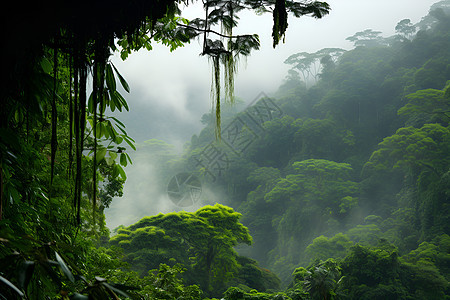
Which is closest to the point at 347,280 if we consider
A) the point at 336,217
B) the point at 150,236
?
the point at 150,236

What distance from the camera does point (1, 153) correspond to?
98 centimetres

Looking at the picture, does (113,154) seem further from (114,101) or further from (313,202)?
(313,202)

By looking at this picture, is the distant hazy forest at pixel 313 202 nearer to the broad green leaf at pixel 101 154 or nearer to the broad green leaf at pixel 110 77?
the broad green leaf at pixel 101 154

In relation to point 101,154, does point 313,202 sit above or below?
above

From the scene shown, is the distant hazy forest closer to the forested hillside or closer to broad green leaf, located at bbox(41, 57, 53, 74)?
the forested hillside

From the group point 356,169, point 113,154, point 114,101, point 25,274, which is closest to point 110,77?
point 114,101

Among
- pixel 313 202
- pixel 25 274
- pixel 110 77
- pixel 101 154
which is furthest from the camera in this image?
pixel 313 202

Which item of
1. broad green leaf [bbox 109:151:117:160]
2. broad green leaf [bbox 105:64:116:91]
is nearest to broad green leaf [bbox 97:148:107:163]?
broad green leaf [bbox 109:151:117:160]

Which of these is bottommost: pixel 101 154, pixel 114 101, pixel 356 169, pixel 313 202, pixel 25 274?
pixel 25 274

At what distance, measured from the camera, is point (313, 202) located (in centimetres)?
2323

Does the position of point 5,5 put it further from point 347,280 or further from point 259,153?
point 259,153

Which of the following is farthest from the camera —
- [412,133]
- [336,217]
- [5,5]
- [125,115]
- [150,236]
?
[125,115]

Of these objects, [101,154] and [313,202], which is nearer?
[101,154]

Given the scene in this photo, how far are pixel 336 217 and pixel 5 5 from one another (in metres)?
23.4
